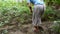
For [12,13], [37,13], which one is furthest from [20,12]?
[37,13]

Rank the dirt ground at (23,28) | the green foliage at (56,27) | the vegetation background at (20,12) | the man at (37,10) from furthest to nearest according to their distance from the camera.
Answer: the vegetation background at (20,12) → the dirt ground at (23,28) → the green foliage at (56,27) → the man at (37,10)

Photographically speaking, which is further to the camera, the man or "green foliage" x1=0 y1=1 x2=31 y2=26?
"green foliage" x1=0 y1=1 x2=31 y2=26

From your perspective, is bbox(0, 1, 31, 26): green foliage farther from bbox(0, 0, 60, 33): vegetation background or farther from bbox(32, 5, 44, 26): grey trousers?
bbox(32, 5, 44, 26): grey trousers

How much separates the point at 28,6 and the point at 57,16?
3.26 feet

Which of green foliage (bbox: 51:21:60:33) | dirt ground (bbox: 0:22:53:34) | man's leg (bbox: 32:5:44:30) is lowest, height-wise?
dirt ground (bbox: 0:22:53:34)

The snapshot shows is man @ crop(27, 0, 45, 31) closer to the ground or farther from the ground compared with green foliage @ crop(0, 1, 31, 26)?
farther from the ground

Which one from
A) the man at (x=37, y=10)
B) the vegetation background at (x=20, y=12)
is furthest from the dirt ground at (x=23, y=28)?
the man at (x=37, y=10)

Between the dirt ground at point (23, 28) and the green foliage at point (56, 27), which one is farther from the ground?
the green foliage at point (56, 27)

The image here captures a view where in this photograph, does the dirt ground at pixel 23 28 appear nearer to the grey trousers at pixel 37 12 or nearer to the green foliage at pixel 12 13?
the green foliage at pixel 12 13

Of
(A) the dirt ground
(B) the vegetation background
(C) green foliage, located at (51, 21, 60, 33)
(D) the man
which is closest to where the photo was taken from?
(D) the man

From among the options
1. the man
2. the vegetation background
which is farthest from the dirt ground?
the man

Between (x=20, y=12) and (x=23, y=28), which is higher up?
(x=20, y=12)

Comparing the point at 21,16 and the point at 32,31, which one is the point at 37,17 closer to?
the point at 32,31

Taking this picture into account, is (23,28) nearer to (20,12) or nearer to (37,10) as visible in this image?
(37,10)
